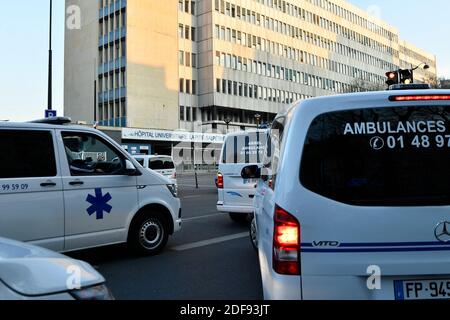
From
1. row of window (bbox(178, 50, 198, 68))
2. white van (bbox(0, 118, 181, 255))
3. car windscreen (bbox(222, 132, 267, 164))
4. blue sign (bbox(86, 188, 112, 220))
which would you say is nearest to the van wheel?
white van (bbox(0, 118, 181, 255))

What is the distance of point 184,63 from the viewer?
60188 mm

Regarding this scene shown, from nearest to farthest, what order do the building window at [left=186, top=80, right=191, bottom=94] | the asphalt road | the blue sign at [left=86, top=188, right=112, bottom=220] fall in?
the asphalt road → the blue sign at [left=86, top=188, right=112, bottom=220] → the building window at [left=186, top=80, right=191, bottom=94]

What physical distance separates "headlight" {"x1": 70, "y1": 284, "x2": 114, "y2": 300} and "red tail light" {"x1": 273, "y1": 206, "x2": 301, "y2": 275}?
41.5 inches

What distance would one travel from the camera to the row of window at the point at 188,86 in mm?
60062

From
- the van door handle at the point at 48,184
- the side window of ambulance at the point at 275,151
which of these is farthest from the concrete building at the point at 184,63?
the side window of ambulance at the point at 275,151

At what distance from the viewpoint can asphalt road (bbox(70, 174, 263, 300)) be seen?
4797mm

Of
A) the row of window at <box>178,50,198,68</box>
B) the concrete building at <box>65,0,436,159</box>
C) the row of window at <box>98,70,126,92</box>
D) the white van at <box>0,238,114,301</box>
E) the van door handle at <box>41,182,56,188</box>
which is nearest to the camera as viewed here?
the white van at <box>0,238,114,301</box>

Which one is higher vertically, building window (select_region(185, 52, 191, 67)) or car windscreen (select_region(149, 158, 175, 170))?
building window (select_region(185, 52, 191, 67))

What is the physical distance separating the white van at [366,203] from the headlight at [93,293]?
3.48 feet

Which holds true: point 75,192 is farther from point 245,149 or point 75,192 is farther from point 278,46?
point 278,46

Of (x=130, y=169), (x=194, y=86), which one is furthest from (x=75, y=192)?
(x=194, y=86)

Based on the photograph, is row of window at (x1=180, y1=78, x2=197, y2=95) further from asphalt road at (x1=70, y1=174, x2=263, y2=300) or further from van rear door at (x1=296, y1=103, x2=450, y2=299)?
van rear door at (x1=296, y1=103, x2=450, y2=299)

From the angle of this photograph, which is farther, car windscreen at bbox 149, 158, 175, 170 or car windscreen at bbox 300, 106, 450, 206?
car windscreen at bbox 149, 158, 175, 170

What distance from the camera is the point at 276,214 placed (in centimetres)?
296
